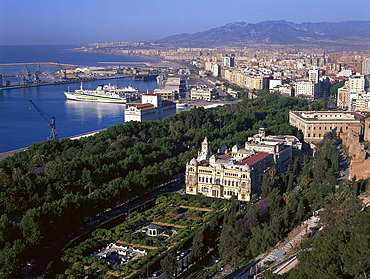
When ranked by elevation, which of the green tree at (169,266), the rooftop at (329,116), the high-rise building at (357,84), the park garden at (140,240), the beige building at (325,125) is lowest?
the park garden at (140,240)

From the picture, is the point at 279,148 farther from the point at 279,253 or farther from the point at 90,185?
the point at 279,253

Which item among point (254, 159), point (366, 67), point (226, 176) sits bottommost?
point (226, 176)

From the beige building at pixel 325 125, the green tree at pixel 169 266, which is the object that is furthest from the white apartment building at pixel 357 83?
the green tree at pixel 169 266

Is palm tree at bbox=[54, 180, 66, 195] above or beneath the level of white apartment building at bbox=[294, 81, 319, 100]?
beneath

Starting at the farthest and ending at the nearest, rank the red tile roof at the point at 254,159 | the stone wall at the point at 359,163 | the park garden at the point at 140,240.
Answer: the stone wall at the point at 359,163, the red tile roof at the point at 254,159, the park garden at the point at 140,240

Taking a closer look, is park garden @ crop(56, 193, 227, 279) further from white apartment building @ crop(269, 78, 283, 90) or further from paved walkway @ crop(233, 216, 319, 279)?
white apartment building @ crop(269, 78, 283, 90)

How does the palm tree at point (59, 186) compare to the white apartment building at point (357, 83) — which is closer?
the palm tree at point (59, 186)

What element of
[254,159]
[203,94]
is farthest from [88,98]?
[254,159]

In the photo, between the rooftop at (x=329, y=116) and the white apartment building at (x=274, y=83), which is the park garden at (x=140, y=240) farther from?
the white apartment building at (x=274, y=83)

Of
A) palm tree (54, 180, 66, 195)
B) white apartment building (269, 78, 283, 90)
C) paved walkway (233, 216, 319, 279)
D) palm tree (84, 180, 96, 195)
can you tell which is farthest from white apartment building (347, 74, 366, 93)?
palm tree (54, 180, 66, 195)
